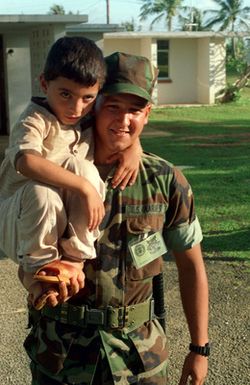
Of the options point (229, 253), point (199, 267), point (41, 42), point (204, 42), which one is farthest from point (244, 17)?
point (199, 267)

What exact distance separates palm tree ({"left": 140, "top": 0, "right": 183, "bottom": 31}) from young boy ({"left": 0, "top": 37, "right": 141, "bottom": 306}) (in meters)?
65.6

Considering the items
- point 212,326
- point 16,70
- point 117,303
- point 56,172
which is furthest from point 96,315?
point 16,70

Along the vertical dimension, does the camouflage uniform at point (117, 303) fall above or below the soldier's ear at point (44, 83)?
below

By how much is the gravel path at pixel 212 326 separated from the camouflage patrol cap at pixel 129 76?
89.5 inches

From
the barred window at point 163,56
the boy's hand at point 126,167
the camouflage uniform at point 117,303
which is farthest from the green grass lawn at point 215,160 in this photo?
the boy's hand at point 126,167

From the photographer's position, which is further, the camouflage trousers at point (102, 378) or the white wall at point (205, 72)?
the white wall at point (205, 72)

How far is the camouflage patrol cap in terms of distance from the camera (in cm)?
218

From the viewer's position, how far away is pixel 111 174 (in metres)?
2.27

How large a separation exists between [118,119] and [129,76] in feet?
0.48

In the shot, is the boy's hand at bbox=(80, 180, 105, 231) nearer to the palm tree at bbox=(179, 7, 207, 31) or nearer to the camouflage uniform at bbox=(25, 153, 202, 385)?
the camouflage uniform at bbox=(25, 153, 202, 385)

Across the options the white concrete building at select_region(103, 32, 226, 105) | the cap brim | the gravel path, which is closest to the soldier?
the cap brim

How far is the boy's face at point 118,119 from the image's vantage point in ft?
7.14

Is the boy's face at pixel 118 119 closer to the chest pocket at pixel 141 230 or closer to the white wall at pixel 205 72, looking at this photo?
the chest pocket at pixel 141 230

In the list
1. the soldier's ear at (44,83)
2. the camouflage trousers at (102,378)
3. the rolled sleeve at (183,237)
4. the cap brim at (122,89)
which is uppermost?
the soldier's ear at (44,83)
